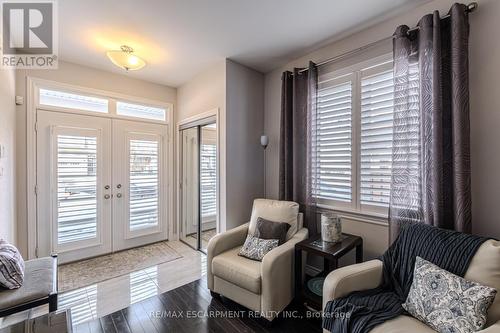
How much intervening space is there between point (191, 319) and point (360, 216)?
1.86 meters

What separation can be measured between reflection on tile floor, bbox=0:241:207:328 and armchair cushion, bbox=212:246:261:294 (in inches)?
28.1

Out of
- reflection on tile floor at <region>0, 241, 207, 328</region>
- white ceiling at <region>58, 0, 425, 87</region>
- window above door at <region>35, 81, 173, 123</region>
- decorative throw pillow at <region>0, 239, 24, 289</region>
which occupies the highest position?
white ceiling at <region>58, 0, 425, 87</region>

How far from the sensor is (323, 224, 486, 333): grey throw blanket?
4.66 feet

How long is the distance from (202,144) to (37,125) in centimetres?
202

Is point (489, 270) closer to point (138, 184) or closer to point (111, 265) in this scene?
point (111, 265)

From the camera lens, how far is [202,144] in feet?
11.9

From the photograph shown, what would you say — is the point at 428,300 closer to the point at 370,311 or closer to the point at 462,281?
the point at 462,281

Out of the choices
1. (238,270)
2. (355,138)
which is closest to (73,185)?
(238,270)

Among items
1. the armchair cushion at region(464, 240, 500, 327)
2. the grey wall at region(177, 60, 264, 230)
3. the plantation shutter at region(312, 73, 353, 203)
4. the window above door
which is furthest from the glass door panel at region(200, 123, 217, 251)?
the armchair cushion at region(464, 240, 500, 327)

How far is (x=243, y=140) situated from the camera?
3.17 m

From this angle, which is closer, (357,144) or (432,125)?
(432,125)

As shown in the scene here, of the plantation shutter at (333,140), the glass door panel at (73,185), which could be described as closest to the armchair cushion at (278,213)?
the plantation shutter at (333,140)

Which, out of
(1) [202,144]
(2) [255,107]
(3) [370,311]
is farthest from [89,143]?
(3) [370,311]

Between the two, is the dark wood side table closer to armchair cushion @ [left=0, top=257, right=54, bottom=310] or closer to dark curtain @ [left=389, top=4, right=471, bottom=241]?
dark curtain @ [left=389, top=4, right=471, bottom=241]
